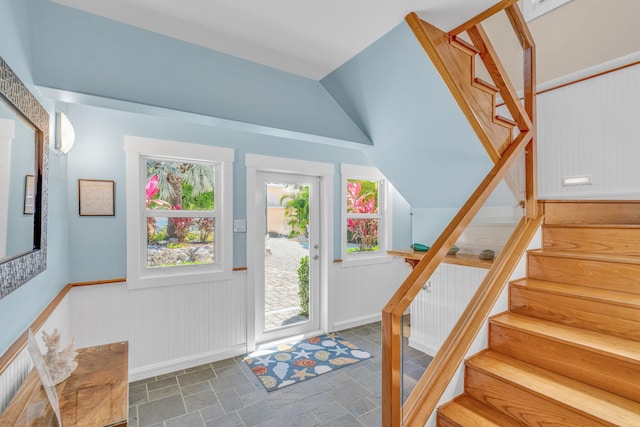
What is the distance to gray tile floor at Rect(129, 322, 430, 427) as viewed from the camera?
2205 mm

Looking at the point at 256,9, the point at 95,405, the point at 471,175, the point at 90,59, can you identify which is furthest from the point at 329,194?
the point at 95,405

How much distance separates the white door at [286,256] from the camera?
345 centimetres

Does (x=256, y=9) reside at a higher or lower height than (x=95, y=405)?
higher

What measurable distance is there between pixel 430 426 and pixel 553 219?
1582 millimetres

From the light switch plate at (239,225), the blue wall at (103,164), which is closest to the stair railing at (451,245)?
the blue wall at (103,164)

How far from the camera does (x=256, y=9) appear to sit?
1.70m

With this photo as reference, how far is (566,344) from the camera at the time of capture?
55.5 inches

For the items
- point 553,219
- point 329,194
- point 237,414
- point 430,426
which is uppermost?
point 329,194

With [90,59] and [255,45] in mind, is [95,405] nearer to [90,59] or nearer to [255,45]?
[90,59]

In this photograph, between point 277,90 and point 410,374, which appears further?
point 277,90

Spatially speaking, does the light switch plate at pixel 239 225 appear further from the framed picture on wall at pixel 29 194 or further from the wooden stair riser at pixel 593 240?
the wooden stair riser at pixel 593 240

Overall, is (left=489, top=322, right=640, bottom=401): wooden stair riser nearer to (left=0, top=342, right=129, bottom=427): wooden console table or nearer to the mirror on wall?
(left=0, top=342, right=129, bottom=427): wooden console table

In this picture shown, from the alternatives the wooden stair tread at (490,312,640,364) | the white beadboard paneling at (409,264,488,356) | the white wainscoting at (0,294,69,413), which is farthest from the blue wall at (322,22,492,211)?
the white wainscoting at (0,294,69,413)

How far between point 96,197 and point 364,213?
2.96 meters
